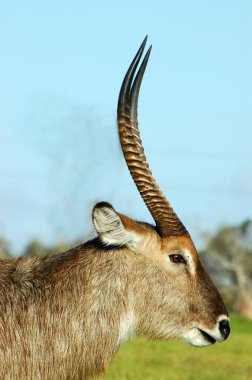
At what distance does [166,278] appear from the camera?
8.05 meters

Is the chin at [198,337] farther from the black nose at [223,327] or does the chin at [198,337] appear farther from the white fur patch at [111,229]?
the white fur patch at [111,229]

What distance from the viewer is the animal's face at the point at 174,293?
798cm

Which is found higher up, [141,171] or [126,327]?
[141,171]

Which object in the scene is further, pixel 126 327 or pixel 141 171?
pixel 141 171

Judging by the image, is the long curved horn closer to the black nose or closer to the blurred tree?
the black nose

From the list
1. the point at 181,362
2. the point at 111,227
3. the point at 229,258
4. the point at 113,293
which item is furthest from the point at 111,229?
the point at 229,258

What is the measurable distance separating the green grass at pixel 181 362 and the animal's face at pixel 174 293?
3.74 m

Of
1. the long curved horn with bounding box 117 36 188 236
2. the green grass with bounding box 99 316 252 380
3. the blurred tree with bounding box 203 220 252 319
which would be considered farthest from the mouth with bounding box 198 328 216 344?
the blurred tree with bounding box 203 220 252 319

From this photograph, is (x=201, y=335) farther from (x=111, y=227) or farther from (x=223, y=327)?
(x=111, y=227)

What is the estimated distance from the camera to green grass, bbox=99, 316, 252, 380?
13320 mm

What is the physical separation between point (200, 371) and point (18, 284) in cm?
699

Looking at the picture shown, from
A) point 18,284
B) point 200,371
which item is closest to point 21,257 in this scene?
point 18,284

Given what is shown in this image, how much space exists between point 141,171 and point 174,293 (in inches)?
40.9

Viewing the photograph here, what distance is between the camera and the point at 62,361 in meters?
7.72
